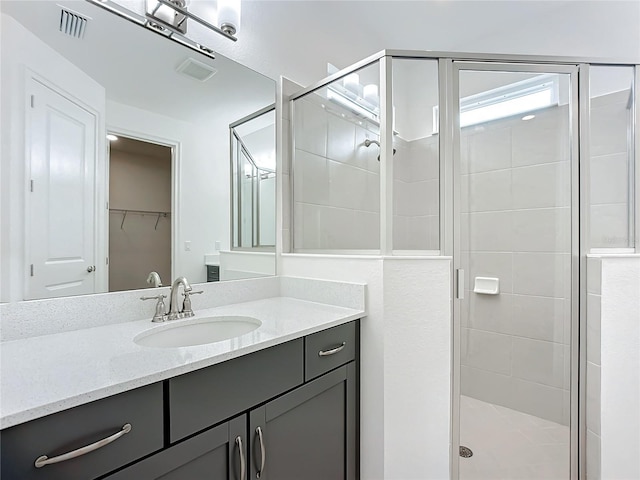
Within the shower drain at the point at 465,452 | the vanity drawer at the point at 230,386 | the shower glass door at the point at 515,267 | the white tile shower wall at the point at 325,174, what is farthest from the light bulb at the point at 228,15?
the shower drain at the point at 465,452

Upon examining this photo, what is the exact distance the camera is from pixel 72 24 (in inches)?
44.2

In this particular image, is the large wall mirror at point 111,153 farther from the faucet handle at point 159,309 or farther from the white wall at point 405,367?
the white wall at point 405,367

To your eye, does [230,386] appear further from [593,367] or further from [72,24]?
[593,367]

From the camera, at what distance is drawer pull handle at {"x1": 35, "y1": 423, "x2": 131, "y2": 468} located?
23.9 inches

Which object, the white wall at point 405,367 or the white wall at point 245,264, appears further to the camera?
the white wall at point 245,264

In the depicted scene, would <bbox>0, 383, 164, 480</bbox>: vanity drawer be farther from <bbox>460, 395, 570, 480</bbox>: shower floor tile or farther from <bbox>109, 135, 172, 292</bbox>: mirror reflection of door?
<bbox>460, 395, 570, 480</bbox>: shower floor tile

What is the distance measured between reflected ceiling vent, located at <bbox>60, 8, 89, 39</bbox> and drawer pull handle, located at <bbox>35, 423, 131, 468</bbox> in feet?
4.15

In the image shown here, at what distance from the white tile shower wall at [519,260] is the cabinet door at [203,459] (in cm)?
109

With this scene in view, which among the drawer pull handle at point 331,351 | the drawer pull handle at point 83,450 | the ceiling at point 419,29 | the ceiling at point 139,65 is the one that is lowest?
the drawer pull handle at point 331,351

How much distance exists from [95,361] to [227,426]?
0.38 m

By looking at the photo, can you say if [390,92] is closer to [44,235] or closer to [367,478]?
[44,235]

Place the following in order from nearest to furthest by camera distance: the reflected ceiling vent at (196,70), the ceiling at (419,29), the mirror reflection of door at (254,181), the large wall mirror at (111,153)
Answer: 1. the large wall mirror at (111,153)
2. the reflected ceiling vent at (196,70)
3. the mirror reflection of door at (254,181)
4. the ceiling at (419,29)

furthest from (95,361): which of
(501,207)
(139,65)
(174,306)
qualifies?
(501,207)

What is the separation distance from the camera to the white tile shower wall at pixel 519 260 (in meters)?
1.57
